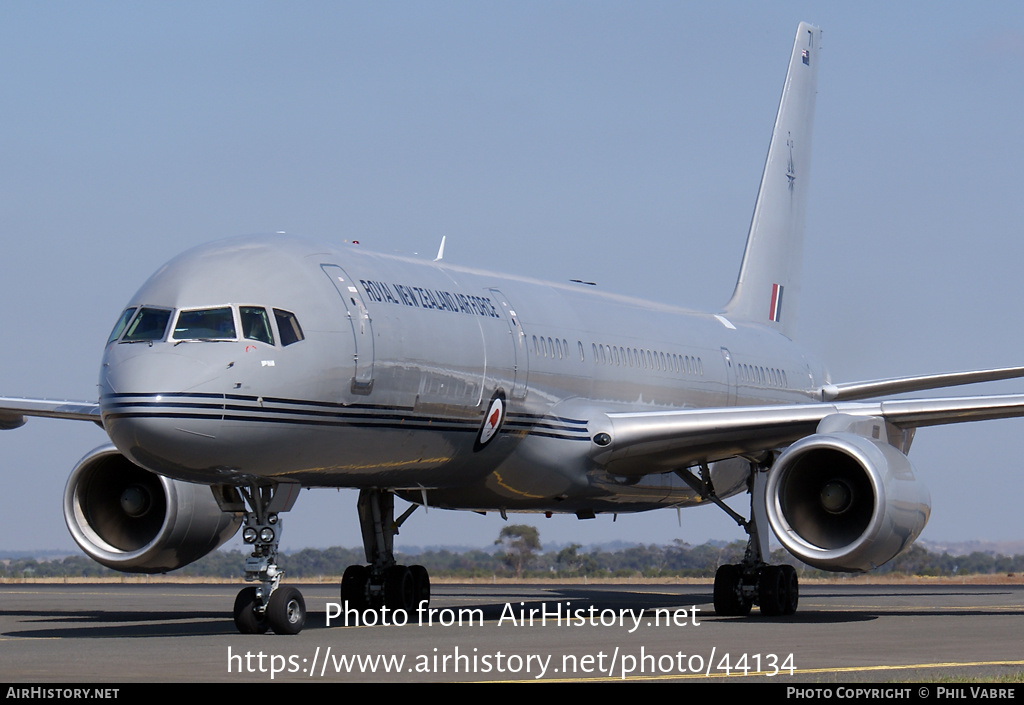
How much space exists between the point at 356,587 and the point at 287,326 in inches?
205

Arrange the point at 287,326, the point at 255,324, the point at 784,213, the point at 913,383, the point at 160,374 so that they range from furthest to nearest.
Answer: the point at 784,213
the point at 913,383
the point at 287,326
the point at 255,324
the point at 160,374

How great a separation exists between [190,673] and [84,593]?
60.3 feet

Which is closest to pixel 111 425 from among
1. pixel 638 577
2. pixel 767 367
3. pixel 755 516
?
pixel 755 516

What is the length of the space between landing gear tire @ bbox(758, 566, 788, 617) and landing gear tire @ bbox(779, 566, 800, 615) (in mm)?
59

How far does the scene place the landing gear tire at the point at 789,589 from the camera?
2038 centimetres

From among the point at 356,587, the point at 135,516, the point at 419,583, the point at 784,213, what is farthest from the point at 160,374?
the point at 784,213

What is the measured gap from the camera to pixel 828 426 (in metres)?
17.8

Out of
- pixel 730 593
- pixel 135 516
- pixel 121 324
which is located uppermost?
pixel 121 324

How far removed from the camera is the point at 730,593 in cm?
2022

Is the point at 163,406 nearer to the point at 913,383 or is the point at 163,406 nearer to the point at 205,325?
the point at 205,325

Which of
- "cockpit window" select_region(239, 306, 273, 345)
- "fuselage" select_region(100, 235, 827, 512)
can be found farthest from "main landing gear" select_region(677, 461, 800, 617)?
"cockpit window" select_region(239, 306, 273, 345)

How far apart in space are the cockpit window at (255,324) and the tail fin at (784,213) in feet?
47.5

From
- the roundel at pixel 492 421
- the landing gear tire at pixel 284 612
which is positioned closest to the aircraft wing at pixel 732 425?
the roundel at pixel 492 421

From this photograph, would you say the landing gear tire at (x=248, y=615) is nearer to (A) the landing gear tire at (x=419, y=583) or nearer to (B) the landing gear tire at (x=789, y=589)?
(A) the landing gear tire at (x=419, y=583)
